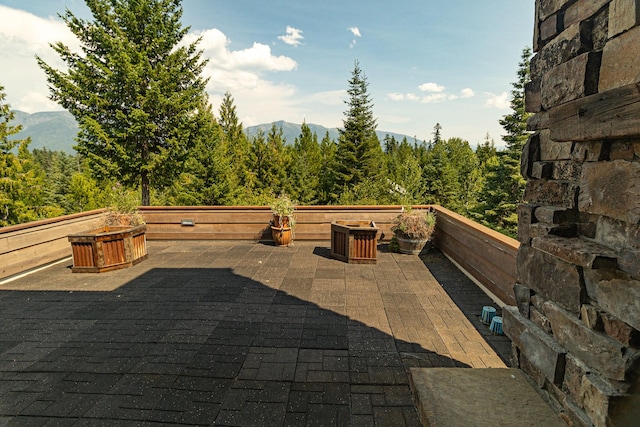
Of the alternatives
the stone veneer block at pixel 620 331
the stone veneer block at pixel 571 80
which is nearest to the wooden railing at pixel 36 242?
the stone veneer block at pixel 571 80

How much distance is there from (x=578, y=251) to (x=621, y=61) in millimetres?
813

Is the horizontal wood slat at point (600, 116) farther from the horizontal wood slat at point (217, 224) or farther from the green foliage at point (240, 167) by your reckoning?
the green foliage at point (240, 167)

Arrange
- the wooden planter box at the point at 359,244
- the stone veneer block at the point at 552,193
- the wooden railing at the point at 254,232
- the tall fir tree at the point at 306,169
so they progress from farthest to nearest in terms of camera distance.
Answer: the tall fir tree at the point at 306,169 < the wooden planter box at the point at 359,244 < the wooden railing at the point at 254,232 < the stone veneer block at the point at 552,193

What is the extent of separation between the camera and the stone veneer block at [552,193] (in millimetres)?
1725

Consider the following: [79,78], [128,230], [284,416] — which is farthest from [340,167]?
[284,416]

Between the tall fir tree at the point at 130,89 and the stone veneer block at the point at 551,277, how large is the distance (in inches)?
468

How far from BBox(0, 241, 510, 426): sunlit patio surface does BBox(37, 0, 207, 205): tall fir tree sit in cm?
659

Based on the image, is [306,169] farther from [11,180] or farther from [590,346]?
[590,346]

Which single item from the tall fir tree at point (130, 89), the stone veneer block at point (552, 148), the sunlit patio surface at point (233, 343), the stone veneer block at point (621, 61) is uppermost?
the tall fir tree at point (130, 89)

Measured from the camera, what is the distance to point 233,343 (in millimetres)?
3645

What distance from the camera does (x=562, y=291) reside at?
5.67 ft

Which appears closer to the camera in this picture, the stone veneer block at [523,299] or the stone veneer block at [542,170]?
the stone veneer block at [542,170]

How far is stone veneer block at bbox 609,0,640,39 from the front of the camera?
49.8 inches

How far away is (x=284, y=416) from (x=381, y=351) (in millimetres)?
1271
